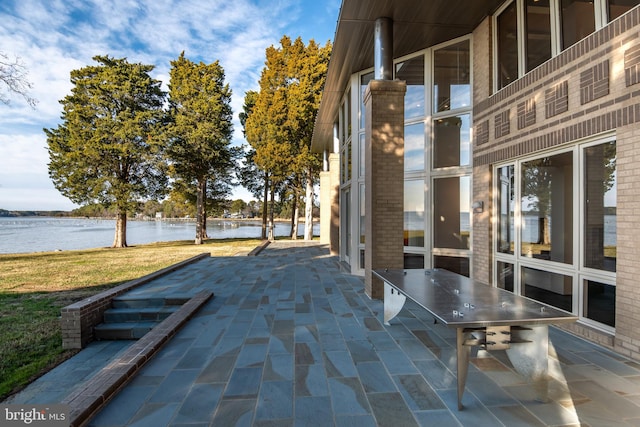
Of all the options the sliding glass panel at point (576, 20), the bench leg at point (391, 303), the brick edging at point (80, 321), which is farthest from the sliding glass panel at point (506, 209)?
the brick edging at point (80, 321)

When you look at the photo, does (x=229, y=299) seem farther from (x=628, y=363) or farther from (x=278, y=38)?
(x=278, y=38)

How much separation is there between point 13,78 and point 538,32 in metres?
9.42

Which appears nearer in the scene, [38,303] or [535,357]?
[535,357]

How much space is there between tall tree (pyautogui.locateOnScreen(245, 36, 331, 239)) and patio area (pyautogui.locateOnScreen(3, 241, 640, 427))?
13967 millimetres

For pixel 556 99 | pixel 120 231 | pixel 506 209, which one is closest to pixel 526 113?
pixel 556 99

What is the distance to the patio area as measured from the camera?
230cm

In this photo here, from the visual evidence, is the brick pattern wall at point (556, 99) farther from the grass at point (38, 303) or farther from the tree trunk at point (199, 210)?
the tree trunk at point (199, 210)

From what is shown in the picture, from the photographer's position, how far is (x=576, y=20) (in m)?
4.08

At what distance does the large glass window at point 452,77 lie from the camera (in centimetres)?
637

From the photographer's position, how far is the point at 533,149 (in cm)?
460

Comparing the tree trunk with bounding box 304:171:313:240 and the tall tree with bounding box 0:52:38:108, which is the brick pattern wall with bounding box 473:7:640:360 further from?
the tree trunk with bounding box 304:171:313:240

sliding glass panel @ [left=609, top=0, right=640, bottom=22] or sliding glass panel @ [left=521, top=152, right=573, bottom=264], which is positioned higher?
sliding glass panel @ [left=609, top=0, right=640, bottom=22]

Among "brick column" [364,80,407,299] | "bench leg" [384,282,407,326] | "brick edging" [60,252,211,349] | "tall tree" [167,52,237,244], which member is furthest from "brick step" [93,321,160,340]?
"tall tree" [167,52,237,244]

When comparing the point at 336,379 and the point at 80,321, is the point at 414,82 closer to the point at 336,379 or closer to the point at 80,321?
the point at 336,379
